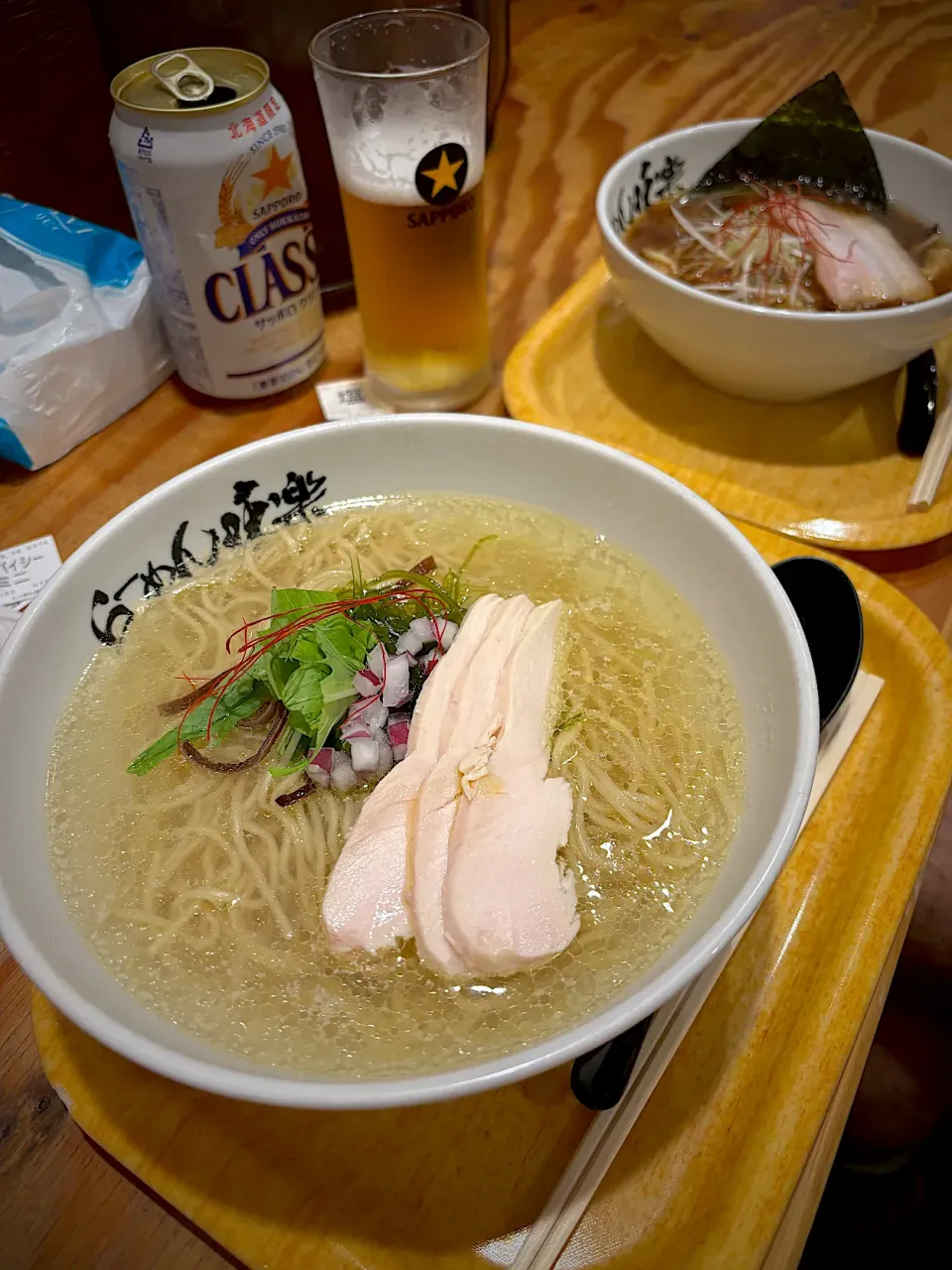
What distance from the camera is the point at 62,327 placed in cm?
129

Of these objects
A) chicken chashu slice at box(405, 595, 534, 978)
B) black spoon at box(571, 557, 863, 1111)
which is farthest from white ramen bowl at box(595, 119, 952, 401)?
chicken chashu slice at box(405, 595, 534, 978)

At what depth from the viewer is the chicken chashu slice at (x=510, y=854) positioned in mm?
704

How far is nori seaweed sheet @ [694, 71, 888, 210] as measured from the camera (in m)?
1.44

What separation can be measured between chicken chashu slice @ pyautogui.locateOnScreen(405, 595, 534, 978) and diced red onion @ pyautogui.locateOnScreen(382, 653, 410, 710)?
0.05 meters

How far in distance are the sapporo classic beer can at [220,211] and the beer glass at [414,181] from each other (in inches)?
3.8

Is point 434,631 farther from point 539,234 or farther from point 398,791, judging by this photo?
point 539,234

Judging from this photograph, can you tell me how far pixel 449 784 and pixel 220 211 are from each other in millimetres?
892

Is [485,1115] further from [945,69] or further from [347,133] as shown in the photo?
[945,69]

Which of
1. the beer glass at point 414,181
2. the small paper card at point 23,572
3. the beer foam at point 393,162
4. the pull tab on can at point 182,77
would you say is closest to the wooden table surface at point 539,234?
the small paper card at point 23,572

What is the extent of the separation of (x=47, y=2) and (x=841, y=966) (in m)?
1.84

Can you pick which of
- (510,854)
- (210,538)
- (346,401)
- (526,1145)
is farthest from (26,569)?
(526,1145)

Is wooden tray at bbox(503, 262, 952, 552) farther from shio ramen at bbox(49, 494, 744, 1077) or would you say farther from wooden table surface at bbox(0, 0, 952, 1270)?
shio ramen at bbox(49, 494, 744, 1077)

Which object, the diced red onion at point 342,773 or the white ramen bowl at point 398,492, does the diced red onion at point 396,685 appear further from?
the white ramen bowl at point 398,492

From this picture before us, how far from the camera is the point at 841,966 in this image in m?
0.81
